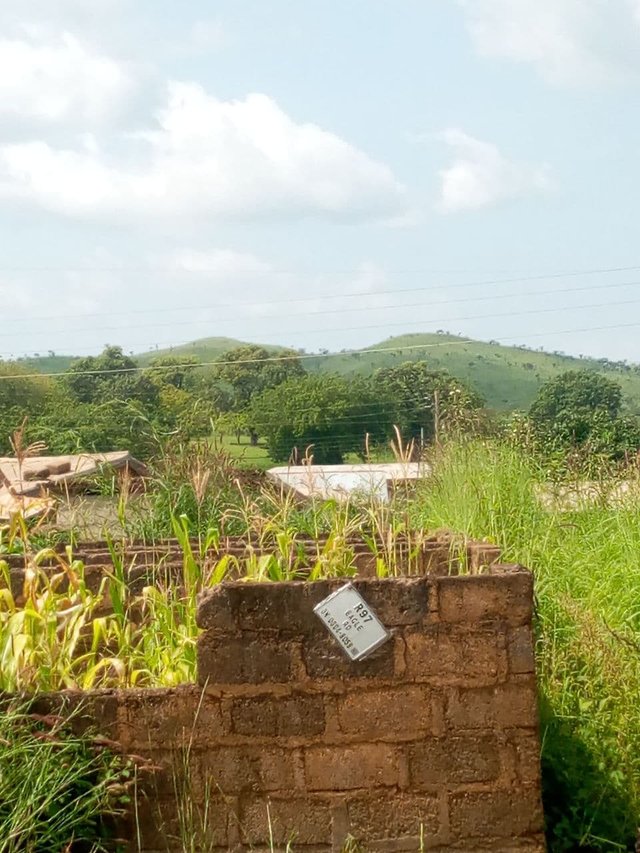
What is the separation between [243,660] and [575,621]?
87.1 inches

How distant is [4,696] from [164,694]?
1.94ft

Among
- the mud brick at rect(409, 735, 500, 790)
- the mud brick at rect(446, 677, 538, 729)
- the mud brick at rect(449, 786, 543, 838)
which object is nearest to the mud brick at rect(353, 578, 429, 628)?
the mud brick at rect(446, 677, 538, 729)

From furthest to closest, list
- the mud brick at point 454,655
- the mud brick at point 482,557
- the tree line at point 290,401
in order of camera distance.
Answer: the tree line at point 290,401, the mud brick at point 482,557, the mud brick at point 454,655

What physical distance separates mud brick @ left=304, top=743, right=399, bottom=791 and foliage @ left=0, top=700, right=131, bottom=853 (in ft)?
2.31

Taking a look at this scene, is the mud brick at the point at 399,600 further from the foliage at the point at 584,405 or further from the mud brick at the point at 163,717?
the foliage at the point at 584,405

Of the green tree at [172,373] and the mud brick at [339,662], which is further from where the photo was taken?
the green tree at [172,373]

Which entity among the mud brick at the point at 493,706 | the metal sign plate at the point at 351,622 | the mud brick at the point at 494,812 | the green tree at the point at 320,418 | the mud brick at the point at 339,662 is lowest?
the green tree at the point at 320,418

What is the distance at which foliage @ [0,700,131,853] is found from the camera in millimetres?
4266

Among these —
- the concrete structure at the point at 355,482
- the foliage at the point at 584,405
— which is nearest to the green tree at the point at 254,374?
the foliage at the point at 584,405

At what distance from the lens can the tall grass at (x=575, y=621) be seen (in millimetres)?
5523

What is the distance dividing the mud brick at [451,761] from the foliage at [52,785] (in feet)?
3.60

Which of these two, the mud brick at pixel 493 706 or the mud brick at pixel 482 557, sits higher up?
the mud brick at pixel 482 557

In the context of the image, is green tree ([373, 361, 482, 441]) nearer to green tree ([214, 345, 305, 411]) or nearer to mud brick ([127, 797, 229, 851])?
green tree ([214, 345, 305, 411])

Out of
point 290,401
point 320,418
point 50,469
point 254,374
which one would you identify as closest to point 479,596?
point 50,469
